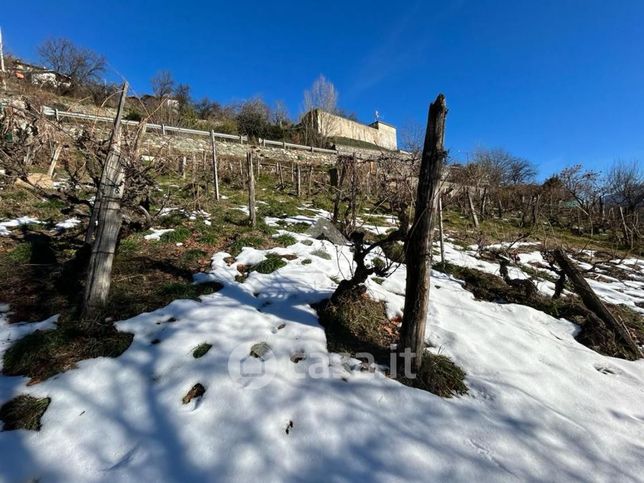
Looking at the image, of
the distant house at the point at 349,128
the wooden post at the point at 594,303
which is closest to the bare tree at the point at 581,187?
the wooden post at the point at 594,303

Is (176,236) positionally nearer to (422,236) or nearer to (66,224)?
(66,224)

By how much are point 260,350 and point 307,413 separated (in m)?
0.92

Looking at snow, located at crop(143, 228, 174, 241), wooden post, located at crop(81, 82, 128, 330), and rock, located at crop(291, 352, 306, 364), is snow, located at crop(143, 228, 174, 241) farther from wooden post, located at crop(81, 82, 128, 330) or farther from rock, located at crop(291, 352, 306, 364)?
rock, located at crop(291, 352, 306, 364)

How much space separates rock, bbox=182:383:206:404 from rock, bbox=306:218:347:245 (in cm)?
446

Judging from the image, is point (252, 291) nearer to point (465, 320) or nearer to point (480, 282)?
point (465, 320)

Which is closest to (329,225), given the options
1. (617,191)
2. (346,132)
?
(617,191)

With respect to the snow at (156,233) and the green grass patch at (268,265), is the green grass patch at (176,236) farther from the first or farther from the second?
the green grass patch at (268,265)

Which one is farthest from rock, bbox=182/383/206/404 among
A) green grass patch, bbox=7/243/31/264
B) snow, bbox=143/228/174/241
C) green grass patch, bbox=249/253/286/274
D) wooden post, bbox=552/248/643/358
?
wooden post, bbox=552/248/643/358

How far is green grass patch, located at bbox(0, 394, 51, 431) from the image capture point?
221cm

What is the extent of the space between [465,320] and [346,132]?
37.4 m

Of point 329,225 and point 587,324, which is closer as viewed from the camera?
point 587,324

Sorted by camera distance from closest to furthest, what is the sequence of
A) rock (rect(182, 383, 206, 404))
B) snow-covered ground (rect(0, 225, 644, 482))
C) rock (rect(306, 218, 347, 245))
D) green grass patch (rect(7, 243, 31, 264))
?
snow-covered ground (rect(0, 225, 644, 482))
rock (rect(182, 383, 206, 404))
green grass patch (rect(7, 243, 31, 264))
rock (rect(306, 218, 347, 245))

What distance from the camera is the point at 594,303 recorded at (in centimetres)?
426

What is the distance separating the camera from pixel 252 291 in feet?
14.3
